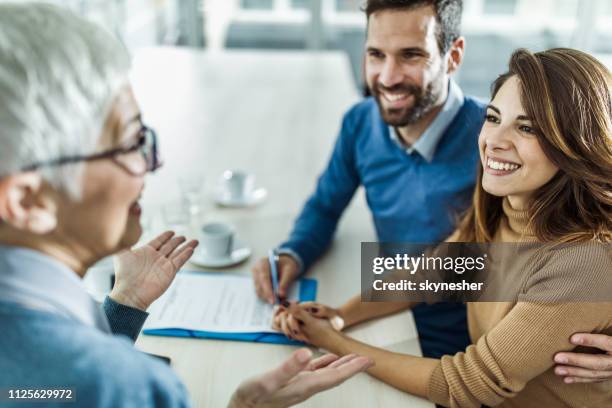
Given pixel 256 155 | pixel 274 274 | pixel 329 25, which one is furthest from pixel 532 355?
pixel 329 25

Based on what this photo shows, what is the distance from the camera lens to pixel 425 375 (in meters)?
1.06

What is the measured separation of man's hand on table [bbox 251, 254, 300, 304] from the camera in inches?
51.8

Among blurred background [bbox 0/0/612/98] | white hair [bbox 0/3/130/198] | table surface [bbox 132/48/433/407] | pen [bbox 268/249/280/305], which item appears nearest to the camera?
white hair [bbox 0/3/130/198]

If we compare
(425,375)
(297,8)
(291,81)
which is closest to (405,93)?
(425,375)

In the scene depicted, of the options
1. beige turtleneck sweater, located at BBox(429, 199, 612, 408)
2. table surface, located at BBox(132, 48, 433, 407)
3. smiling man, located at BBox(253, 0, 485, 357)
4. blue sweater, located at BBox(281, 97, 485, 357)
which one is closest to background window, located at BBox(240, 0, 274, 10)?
table surface, located at BBox(132, 48, 433, 407)

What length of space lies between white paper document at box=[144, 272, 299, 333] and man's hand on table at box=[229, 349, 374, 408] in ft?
1.11

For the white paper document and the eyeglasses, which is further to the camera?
the white paper document

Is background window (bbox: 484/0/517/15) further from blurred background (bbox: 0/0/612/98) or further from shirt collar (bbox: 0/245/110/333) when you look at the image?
shirt collar (bbox: 0/245/110/333)

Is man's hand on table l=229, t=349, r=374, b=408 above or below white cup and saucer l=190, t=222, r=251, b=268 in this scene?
above

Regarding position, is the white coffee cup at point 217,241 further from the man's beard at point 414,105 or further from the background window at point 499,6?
the background window at point 499,6

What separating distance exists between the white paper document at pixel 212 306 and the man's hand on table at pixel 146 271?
183mm

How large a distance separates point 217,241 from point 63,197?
0.77 metres

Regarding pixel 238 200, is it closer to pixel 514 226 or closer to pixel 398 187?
pixel 398 187

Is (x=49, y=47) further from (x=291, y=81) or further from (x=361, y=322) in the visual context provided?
(x=291, y=81)
